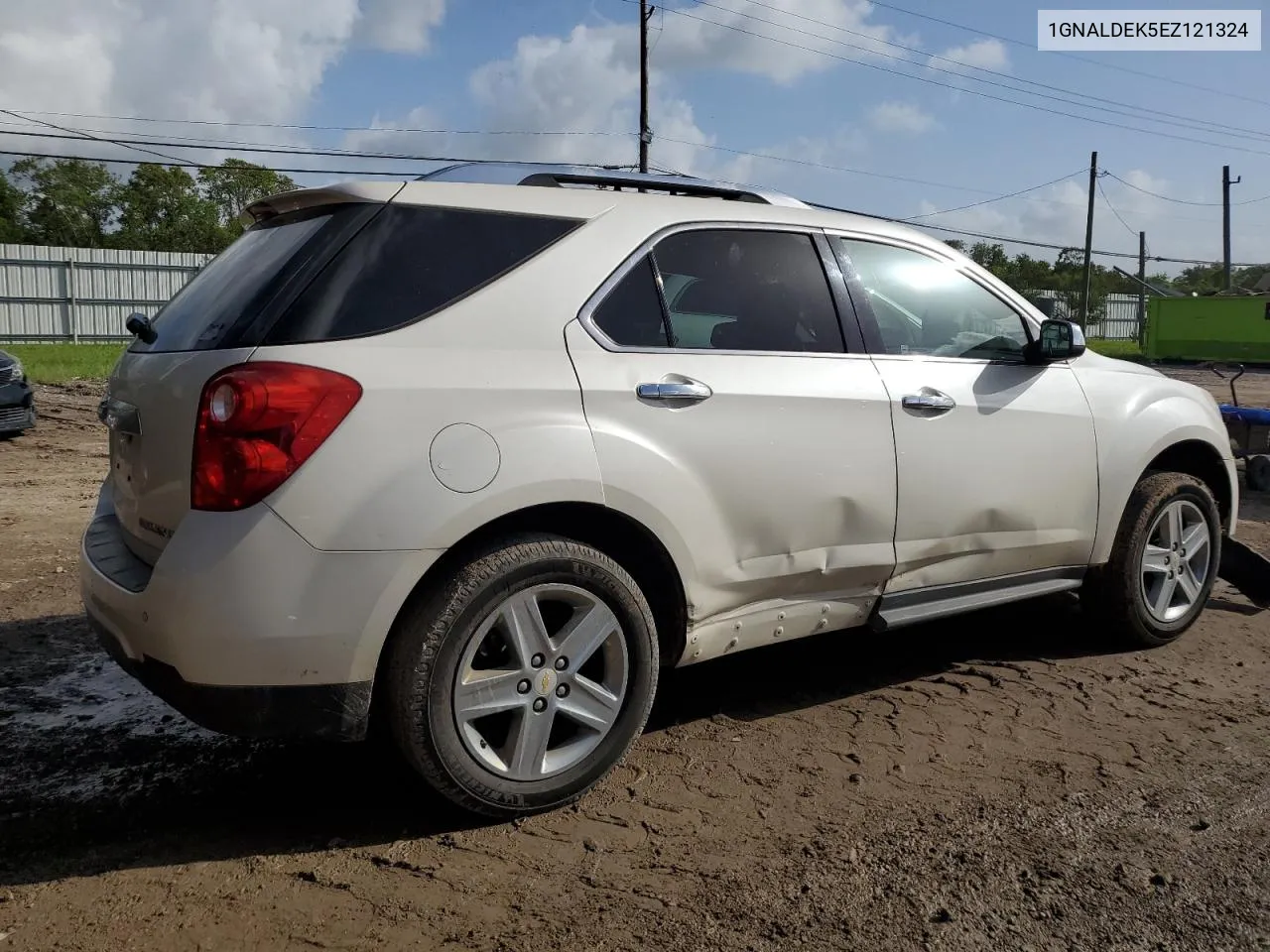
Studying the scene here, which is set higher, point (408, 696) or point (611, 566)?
point (611, 566)

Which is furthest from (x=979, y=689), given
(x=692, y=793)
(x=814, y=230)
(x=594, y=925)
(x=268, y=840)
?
(x=268, y=840)

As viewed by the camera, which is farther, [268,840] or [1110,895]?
→ [268,840]

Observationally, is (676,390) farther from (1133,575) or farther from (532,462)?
(1133,575)

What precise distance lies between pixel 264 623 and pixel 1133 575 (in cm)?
364

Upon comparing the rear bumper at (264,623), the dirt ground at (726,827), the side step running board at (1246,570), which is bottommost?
the dirt ground at (726,827)

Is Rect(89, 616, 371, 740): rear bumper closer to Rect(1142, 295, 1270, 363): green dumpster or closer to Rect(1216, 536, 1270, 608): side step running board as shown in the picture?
Rect(1216, 536, 1270, 608): side step running board

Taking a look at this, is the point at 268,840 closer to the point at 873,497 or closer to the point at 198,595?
the point at 198,595

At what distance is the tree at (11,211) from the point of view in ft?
180

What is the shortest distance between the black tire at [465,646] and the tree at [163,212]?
2198 inches

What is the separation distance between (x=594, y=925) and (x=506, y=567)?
0.92 meters

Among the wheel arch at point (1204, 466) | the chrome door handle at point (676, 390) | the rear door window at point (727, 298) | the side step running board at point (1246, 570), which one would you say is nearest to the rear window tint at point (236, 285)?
the rear door window at point (727, 298)

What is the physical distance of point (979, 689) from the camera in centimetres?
Result: 428

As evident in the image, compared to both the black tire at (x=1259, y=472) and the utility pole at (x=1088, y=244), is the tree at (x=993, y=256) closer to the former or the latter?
the utility pole at (x=1088, y=244)

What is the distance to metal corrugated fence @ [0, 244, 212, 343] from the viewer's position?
30.8 m
